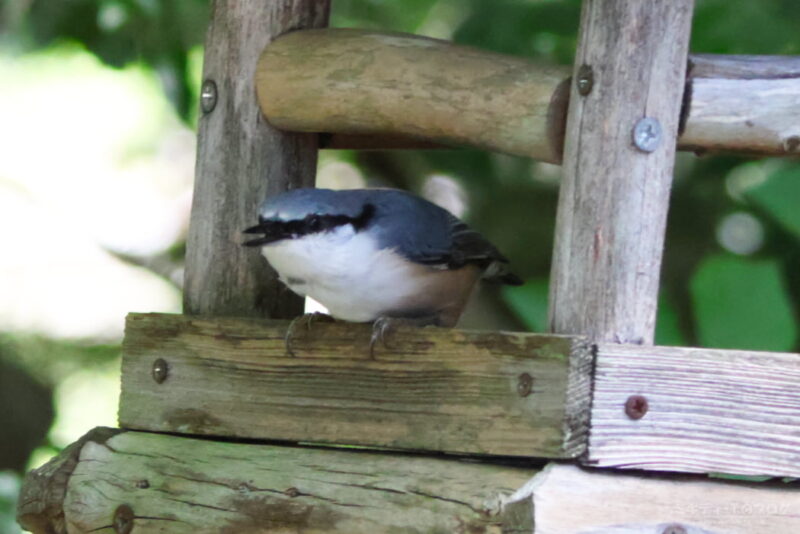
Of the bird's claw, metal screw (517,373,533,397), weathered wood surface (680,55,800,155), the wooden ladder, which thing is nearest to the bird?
the bird's claw

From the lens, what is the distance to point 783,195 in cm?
380

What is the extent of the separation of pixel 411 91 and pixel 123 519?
3.86 feet

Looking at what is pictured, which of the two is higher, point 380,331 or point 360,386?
point 380,331

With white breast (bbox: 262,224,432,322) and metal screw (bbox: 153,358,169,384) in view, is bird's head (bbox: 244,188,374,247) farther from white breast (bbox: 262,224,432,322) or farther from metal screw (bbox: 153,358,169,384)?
metal screw (bbox: 153,358,169,384)

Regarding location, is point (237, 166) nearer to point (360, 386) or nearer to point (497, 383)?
point (360, 386)

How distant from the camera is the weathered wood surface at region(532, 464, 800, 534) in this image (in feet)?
7.23


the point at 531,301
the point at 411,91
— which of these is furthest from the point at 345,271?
the point at 531,301

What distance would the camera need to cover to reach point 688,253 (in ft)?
16.5

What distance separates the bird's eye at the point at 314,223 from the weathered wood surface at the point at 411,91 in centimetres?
33

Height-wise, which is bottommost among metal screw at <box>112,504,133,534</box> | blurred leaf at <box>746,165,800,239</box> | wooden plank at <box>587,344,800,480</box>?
metal screw at <box>112,504,133,534</box>

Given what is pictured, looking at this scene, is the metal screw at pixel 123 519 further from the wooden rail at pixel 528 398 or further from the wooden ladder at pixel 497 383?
the wooden rail at pixel 528 398

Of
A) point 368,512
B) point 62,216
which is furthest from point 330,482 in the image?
point 62,216

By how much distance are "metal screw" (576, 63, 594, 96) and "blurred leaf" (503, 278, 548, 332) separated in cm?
138

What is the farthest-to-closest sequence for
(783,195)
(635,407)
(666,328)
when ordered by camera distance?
(666,328) → (783,195) → (635,407)
